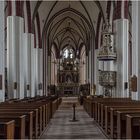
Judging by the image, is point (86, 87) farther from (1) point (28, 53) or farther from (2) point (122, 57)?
(2) point (122, 57)

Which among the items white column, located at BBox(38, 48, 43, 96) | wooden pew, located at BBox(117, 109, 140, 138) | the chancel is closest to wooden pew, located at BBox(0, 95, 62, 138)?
the chancel

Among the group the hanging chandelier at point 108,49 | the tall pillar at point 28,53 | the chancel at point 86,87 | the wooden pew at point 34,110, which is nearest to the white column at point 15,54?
the chancel at point 86,87

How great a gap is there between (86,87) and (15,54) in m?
21.2

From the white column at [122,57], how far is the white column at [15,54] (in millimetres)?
6079

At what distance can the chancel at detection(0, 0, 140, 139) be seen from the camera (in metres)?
8.46

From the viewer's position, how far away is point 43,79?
34.8 metres

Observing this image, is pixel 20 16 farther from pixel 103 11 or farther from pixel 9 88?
pixel 103 11

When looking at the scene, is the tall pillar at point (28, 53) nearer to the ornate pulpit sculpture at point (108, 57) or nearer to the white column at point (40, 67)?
the ornate pulpit sculpture at point (108, 57)

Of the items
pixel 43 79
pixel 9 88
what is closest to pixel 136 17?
pixel 9 88

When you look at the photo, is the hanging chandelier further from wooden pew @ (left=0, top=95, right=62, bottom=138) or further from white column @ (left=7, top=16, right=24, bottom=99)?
wooden pew @ (left=0, top=95, right=62, bottom=138)

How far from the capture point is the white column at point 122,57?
794 inches

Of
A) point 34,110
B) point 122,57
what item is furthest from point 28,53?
point 34,110

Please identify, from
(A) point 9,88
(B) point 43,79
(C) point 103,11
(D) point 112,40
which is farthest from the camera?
(B) point 43,79

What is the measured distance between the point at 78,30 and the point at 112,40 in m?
24.2
